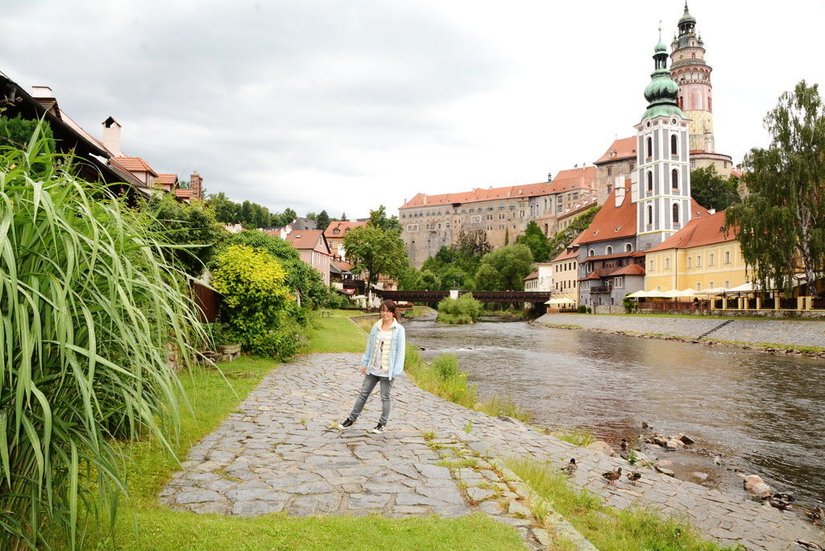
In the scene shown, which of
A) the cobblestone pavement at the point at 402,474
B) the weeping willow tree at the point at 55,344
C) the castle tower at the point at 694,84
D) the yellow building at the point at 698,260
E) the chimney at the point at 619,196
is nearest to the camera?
the weeping willow tree at the point at 55,344

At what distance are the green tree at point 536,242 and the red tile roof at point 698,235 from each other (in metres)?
44.2

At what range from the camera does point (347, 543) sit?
4121 mm

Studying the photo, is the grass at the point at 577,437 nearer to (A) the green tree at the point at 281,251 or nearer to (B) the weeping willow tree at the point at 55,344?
(B) the weeping willow tree at the point at 55,344

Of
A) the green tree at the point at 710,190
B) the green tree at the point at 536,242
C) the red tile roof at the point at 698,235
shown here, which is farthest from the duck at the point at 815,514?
the green tree at the point at 536,242

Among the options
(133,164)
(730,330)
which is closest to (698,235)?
(730,330)

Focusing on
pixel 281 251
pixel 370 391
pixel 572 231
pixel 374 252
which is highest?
pixel 572 231

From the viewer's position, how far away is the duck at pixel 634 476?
8231 mm

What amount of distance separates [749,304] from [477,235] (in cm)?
9378

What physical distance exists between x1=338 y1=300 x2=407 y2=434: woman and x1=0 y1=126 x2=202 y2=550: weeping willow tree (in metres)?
4.62

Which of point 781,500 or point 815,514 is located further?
point 781,500

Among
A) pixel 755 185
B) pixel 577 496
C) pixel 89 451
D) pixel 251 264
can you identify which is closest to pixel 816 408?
pixel 577 496

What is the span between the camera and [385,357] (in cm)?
801

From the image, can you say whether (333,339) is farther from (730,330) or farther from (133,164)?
(730,330)

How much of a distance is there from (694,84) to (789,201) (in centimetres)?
8186
